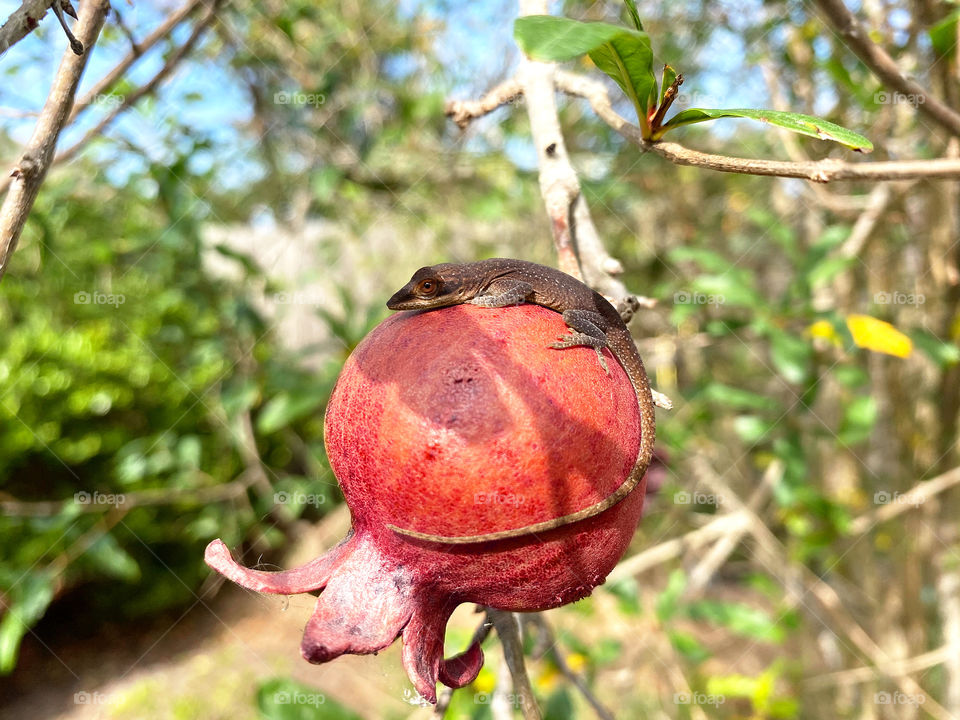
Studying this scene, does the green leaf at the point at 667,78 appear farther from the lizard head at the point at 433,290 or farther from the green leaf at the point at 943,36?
the green leaf at the point at 943,36

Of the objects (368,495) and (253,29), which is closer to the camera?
(368,495)

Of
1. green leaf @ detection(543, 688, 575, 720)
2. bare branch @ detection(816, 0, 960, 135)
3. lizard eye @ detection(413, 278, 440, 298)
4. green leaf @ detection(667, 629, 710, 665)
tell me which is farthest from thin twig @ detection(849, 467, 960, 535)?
lizard eye @ detection(413, 278, 440, 298)

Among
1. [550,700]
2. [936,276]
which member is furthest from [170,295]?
[936,276]

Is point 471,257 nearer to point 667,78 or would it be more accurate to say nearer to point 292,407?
point 292,407

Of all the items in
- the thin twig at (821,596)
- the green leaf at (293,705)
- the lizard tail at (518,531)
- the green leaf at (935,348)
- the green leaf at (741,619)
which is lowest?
the thin twig at (821,596)

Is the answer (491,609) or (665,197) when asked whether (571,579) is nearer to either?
(491,609)

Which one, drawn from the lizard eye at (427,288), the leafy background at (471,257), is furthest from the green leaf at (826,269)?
the lizard eye at (427,288)

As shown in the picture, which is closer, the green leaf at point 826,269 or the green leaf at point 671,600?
the green leaf at point 826,269
